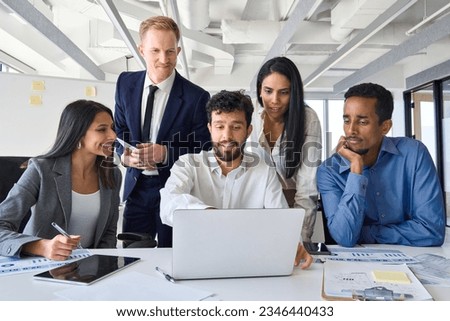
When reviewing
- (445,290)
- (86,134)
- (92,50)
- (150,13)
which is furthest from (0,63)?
(445,290)

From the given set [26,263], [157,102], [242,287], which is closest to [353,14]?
[157,102]

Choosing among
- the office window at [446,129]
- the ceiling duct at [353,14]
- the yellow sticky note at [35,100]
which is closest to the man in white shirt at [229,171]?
the yellow sticky note at [35,100]

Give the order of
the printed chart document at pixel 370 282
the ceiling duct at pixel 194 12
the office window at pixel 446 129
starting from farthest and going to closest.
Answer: the office window at pixel 446 129, the ceiling duct at pixel 194 12, the printed chart document at pixel 370 282

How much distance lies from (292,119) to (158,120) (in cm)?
61

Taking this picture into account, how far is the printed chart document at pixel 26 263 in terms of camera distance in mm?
986

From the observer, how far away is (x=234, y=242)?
0.91 m

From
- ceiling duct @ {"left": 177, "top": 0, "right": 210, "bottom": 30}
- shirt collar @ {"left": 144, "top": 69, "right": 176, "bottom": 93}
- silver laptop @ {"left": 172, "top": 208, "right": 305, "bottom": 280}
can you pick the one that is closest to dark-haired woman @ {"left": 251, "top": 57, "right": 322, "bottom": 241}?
shirt collar @ {"left": 144, "top": 69, "right": 176, "bottom": 93}

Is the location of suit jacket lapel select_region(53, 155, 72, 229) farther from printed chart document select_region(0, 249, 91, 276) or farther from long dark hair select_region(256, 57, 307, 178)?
long dark hair select_region(256, 57, 307, 178)

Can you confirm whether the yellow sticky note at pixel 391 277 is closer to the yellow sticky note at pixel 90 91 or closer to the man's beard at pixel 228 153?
the man's beard at pixel 228 153

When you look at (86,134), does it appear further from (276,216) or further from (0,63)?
(0,63)

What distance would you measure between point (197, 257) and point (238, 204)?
0.57 m

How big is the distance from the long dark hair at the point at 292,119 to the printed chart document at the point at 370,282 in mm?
604
